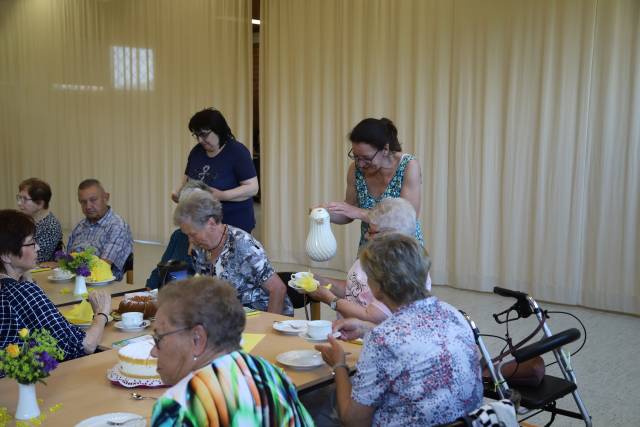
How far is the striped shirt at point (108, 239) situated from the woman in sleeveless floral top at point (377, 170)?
4.98ft

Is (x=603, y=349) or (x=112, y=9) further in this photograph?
(x=112, y=9)

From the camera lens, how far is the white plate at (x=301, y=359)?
7.20ft

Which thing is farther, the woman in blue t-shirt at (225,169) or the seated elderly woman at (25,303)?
the woman in blue t-shirt at (225,169)

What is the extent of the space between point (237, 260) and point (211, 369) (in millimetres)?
1766

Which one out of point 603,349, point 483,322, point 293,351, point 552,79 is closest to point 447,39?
point 552,79

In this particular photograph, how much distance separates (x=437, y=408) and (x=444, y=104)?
4846mm

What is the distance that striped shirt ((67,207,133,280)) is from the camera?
423 cm

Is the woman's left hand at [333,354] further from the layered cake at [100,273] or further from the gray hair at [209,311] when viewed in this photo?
the layered cake at [100,273]

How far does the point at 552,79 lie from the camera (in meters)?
5.59

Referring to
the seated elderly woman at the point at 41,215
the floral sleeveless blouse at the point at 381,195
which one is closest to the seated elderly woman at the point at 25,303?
the floral sleeveless blouse at the point at 381,195

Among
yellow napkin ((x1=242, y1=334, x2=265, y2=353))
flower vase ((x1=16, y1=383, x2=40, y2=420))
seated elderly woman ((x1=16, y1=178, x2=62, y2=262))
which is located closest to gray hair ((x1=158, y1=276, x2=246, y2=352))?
flower vase ((x1=16, y1=383, x2=40, y2=420))

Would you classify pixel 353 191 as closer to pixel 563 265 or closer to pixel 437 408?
pixel 437 408

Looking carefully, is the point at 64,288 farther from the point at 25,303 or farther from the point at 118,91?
the point at 118,91

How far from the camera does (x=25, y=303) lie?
7.51 feet
